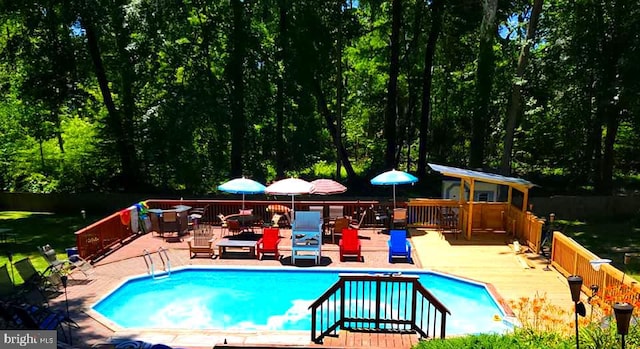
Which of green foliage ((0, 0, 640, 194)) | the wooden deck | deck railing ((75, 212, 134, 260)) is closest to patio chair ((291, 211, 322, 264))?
the wooden deck

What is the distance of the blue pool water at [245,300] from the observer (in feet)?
31.0

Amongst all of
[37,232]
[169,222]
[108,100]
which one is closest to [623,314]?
[169,222]

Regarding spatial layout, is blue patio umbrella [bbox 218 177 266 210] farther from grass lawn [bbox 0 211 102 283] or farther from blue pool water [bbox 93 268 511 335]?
grass lawn [bbox 0 211 102 283]

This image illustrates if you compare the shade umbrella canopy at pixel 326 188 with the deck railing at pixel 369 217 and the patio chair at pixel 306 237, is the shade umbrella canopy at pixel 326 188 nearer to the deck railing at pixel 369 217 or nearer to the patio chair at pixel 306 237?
the patio chair at pixel 306 237

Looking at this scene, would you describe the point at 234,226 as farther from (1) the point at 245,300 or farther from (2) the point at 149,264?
(1) the point at 245,300

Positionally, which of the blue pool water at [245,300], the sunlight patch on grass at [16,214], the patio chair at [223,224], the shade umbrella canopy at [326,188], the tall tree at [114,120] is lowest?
the blue pool water at [245,300]

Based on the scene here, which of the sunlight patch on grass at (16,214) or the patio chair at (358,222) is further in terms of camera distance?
the sunlight patch on grass at (16,214)

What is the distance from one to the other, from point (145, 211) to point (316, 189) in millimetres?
5839

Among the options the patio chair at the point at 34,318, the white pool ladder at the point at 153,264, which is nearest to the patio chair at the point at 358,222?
the white pool ladder at the point at 153,264

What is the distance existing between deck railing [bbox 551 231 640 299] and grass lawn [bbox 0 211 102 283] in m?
13.1

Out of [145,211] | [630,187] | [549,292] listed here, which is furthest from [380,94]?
[549,292]

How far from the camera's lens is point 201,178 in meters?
21.6

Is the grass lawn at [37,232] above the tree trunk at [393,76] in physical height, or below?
below

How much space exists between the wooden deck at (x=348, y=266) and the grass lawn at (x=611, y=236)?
2737mm
